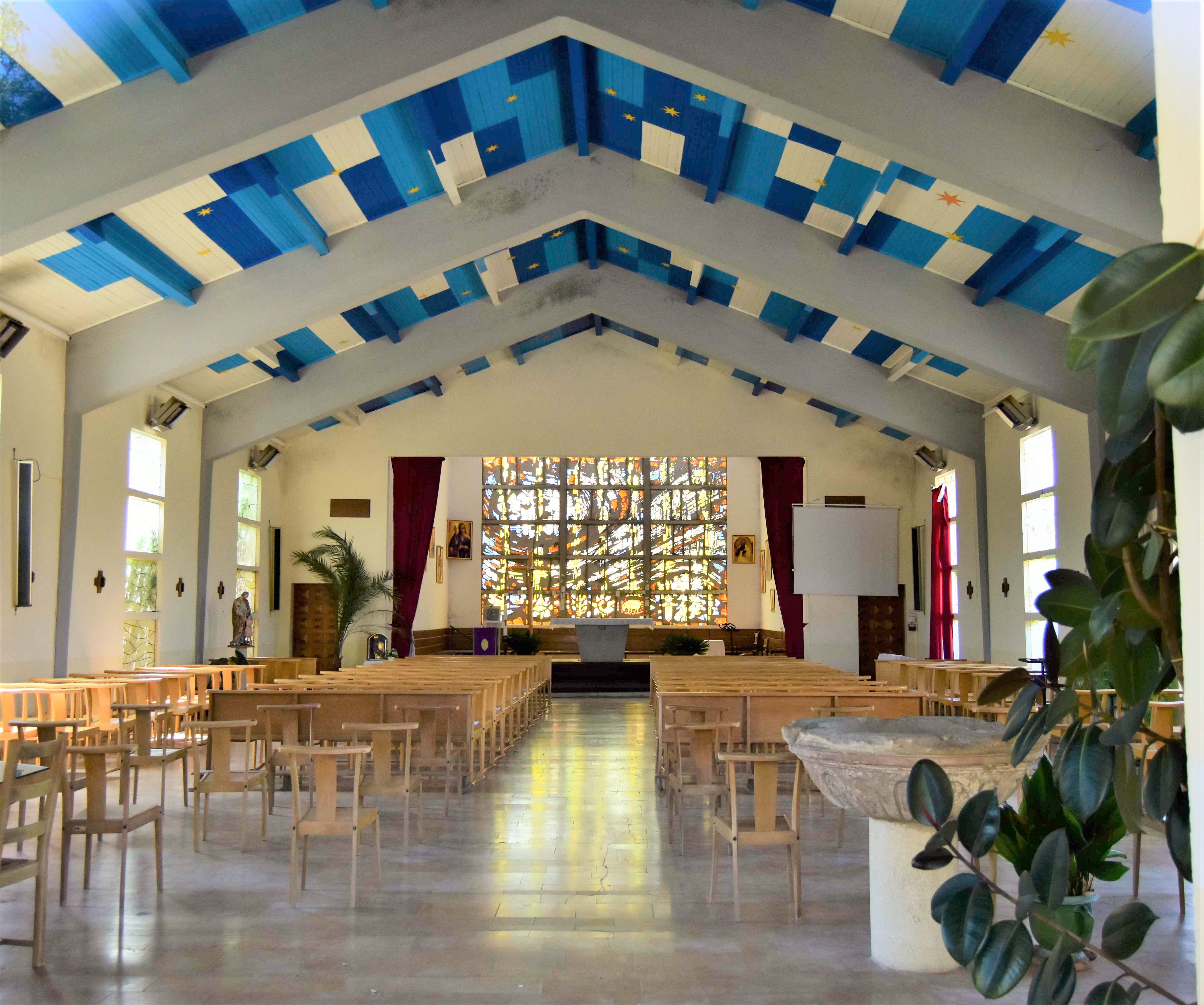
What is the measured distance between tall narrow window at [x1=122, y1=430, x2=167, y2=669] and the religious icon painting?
10.8 m

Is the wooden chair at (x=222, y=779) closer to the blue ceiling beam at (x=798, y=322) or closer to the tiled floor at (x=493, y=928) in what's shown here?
the tiled floor at (x=493, y=928)

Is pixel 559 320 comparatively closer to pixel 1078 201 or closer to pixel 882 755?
pixel 1078 201

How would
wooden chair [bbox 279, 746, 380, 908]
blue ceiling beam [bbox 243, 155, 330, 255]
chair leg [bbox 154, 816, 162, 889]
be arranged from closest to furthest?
1. wooden chair [bbox 279, 746, 380, 908]
2. chair leg [bbox 154, 816, 162, 889]
3. blue ceiling beam [bbox 243, 155, 330, 255]

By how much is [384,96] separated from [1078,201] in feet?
14.0

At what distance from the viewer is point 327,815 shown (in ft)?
13.9

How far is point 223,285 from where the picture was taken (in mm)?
9391

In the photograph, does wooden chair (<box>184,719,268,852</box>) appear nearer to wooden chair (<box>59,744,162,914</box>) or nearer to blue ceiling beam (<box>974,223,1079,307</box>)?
wooden chair (<box>59,744,162,914</box>)

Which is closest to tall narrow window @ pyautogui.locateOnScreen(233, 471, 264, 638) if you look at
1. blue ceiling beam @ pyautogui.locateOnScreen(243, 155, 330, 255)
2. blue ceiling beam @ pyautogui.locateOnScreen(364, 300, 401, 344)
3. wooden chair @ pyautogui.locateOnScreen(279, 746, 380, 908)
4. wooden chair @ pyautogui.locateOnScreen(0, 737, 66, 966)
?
blue ceiling beam @ pyautogui.locateOnScreen(364, 300, 401, 344)

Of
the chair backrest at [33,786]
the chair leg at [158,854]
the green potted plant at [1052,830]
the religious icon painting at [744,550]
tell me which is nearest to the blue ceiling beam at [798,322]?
the religious icon painting at [744,550]

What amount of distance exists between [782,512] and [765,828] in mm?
11602

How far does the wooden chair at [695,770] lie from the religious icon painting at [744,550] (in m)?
12.7

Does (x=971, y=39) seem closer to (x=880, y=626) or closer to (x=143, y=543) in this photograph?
(x=143, y=543)

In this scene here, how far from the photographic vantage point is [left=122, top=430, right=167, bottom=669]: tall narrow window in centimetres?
1061

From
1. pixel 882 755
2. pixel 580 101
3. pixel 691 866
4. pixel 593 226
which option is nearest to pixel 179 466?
pixel 593 226
